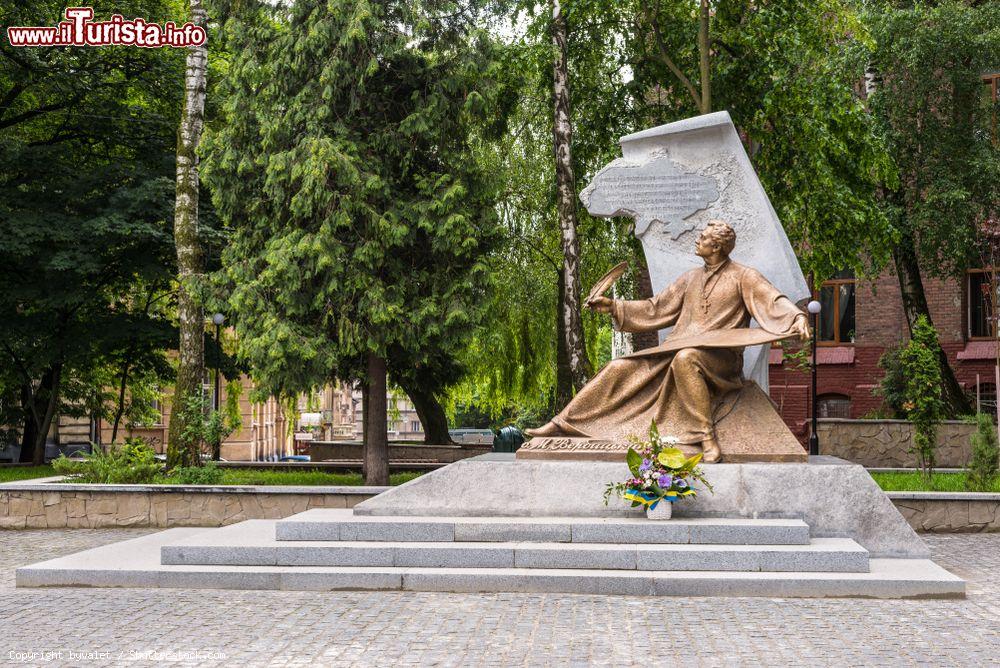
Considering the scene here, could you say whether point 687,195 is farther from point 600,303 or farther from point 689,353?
point 689,353

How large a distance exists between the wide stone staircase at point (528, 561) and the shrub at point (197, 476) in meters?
4.93

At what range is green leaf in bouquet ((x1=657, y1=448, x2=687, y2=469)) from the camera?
9.51 m

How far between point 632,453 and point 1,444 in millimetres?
25129

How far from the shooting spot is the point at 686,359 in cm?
1027

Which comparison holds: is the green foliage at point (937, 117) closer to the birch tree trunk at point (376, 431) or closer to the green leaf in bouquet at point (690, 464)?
the birch tree trunk at point (376, 431)

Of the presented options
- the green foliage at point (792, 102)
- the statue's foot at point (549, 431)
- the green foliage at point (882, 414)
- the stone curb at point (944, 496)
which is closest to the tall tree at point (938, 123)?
the green foliage at point (882, 414)

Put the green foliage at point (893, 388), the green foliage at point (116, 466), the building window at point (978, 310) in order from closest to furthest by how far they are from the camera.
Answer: the green foliage at point (116, 466)
the green foliage at point (893, 388)
the building window at point (978, 310)

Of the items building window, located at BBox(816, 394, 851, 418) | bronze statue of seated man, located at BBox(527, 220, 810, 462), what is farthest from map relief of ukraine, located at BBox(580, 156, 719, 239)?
building window, located at BBox(816, 394, 851, 418)

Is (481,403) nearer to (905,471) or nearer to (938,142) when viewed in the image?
(905,471)

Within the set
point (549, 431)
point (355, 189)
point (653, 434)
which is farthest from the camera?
point (355, 189)

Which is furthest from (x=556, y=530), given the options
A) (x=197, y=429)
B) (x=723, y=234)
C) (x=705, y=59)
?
(x=705, y=59)

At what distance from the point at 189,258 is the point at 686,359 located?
905cm

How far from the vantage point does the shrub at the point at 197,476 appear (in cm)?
1484

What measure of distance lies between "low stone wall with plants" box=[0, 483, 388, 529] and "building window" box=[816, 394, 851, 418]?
19959 millimetres
